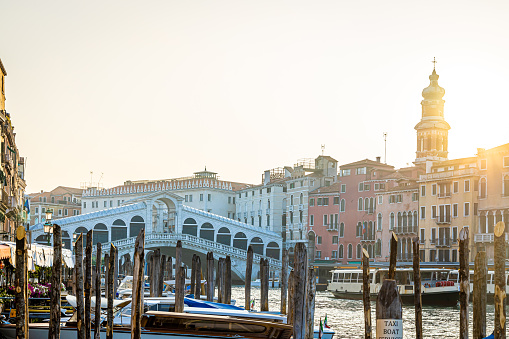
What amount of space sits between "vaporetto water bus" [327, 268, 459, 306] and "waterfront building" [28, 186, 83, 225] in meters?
51.1

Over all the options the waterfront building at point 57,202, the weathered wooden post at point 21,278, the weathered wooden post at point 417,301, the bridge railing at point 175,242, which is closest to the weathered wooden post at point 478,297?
the weathered wooden post at point 417,301

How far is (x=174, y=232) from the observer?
175 feet

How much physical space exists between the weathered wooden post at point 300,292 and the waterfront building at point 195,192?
51.3m

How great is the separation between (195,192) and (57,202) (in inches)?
869

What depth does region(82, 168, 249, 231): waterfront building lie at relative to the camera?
6888 centimetres

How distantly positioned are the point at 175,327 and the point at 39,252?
5.98 m

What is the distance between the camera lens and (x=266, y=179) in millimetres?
66562

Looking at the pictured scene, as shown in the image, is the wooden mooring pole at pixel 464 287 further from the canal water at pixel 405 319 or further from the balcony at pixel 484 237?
the balcony at pixel 484 237

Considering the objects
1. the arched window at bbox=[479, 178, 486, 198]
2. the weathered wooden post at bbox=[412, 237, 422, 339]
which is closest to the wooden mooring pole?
the weathered wooden post at bbox=[412, 237, 422, 339]

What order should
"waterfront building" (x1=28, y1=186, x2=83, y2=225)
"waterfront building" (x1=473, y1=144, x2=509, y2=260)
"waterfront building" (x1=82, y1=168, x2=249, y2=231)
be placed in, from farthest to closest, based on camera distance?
"waterfront building" (x1=28, y1=186, x2=83, y2=225) < "waterfront building" (x1=82, y1=168, x2=249, y2=231) < "waterfront building" (x1=473, y1=144, x2=509, y2=260)

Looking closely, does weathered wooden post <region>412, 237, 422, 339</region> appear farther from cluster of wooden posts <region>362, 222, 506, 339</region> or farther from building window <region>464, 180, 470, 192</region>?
building window <region>464, 180, 470, 192</region>

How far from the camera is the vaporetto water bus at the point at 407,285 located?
30359 millimetres

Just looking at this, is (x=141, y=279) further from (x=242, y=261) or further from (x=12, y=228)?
(x=242, y=261)

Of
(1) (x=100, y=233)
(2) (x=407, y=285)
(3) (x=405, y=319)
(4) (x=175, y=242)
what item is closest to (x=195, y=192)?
(1) (x=100, y=233)
